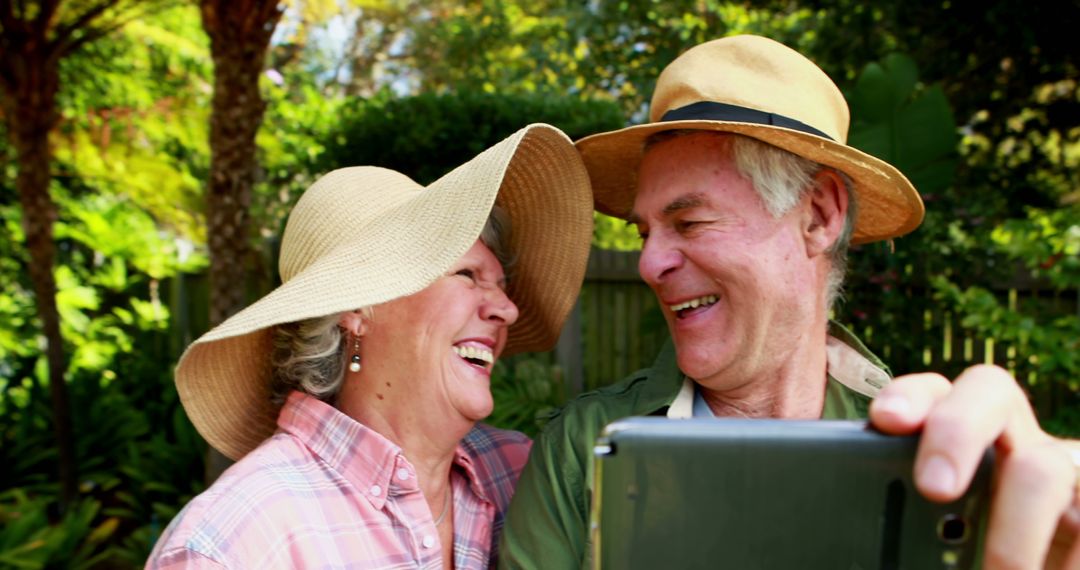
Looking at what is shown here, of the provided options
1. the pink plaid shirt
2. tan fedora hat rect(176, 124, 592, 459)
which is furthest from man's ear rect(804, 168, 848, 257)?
the pink plaid shirt

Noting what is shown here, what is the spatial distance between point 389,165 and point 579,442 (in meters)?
4.46

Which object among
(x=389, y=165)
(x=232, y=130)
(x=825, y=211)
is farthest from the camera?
(x=389, y=165)

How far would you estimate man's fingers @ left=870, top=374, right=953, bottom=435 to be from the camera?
0.72 meters

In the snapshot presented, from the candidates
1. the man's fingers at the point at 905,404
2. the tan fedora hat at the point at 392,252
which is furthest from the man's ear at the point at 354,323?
the man's fingers at the point at 905,404

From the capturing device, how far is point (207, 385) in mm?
1895

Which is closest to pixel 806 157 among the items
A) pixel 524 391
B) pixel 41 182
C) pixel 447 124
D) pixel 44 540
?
pixel 524 391

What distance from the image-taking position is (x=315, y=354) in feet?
6.04

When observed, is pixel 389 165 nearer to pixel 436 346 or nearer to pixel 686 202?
pixel 436 346

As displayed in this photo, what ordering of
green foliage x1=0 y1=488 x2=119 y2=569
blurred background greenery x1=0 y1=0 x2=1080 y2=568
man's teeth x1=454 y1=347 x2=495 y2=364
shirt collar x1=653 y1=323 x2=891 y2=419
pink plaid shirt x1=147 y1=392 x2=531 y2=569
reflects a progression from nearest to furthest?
pink plaid shirt x1=147 y1=392 x2=531 y2=569
shirt collar x1=653 y1=323 x2=891 y2=419
man's teeth x1=454 y1=347 x2=495 y2=364
green foliage x1=0 y1=488 x2=119 y2=569
blurred background greenery x1=0 y1=0 x2=1080 y2=568

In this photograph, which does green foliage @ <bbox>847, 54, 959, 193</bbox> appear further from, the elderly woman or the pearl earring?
the pearl earring

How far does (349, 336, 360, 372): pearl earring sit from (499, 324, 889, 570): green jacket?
440 millimetres

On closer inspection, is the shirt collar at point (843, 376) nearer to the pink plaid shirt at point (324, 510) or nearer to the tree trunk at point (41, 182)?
the pink plaid shirt at point (324, 510)

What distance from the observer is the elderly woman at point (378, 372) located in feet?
5.16

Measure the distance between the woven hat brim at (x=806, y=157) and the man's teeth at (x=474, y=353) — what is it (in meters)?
0.47
